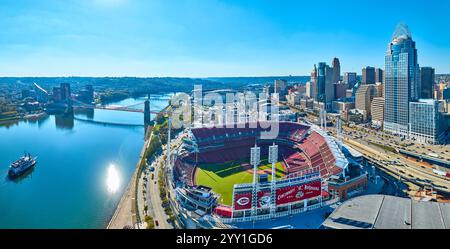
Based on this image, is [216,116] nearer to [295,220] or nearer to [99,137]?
[99,137]

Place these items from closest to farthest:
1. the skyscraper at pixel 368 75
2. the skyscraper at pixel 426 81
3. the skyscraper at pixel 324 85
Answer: the skyscraper at pixel 426 81 → the skyscraper at pixel 368 75 → the skyscraper at pixel 324 85

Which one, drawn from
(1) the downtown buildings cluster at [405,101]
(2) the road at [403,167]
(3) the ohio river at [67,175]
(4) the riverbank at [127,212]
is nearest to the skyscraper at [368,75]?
(1) the downtown buildings cluster at [405,101]

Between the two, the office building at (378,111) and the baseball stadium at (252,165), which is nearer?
the baseball stadium at (252,165)

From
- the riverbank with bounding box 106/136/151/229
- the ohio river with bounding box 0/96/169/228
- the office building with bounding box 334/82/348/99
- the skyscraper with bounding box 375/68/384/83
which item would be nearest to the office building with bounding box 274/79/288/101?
the office building with bounding box 334/82/348/99

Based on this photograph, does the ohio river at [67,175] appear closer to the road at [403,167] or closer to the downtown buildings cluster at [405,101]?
the road at [403,167]

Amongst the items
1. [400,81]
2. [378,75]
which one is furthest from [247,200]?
[378,75]
